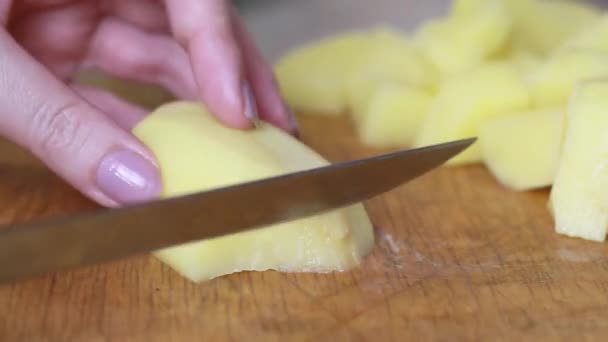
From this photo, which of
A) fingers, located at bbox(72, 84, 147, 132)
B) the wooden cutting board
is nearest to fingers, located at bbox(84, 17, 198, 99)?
fingers, located at bbox(72, 84, 147, 132)

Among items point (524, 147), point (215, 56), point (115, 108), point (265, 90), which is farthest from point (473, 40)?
point (115, 108)

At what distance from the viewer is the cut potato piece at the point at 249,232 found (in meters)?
1.28

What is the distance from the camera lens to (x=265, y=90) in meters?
1.69

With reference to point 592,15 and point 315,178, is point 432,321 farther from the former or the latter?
point 592,15

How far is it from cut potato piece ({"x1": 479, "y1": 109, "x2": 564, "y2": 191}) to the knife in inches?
12.0

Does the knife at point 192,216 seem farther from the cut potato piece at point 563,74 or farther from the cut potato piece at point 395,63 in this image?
the cut potato piece at point 395,63

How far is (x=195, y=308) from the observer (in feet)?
3.95

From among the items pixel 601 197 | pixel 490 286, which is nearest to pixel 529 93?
pixel 601 197

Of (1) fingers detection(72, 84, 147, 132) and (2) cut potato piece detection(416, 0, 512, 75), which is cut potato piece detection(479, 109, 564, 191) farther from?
(1) fingers detection(72, 84, 147, 132)

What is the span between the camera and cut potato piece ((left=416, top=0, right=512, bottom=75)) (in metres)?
1.97

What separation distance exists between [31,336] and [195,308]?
0.22 m

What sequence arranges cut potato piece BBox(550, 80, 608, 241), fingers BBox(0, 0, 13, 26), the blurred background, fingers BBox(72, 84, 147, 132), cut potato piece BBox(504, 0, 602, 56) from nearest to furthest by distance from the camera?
cut potato piece BBox(550, 80, 608, 241) < fingers BBox(0, 0, 13, 26) < fingers BBox(72, 84, 147, 132) < cut potato piece BBox(504, 0, 602, 56) < the blurred background

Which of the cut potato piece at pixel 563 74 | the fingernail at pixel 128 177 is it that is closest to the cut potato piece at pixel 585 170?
the cut potato piece at pixel 563 74

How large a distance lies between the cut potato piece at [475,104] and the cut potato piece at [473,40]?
0.20m
